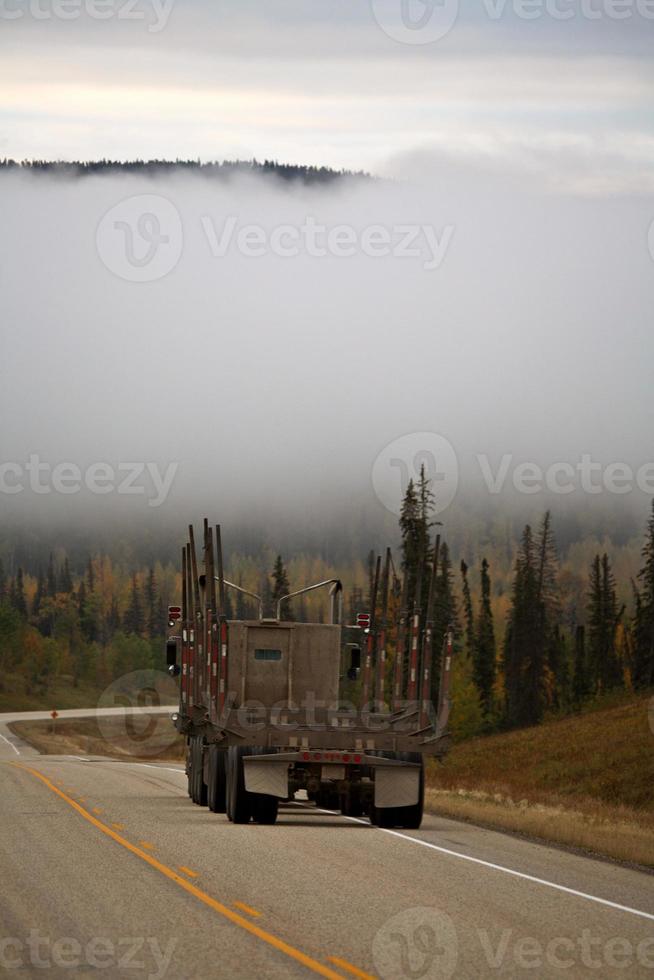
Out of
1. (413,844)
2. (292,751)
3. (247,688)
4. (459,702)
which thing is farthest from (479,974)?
(459,702)

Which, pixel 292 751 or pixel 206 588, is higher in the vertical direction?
pixel 206 588

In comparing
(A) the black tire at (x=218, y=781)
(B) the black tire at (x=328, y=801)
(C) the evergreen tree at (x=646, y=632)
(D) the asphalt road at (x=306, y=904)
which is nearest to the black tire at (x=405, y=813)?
(D) the asphalt road at (x=306, y=904)

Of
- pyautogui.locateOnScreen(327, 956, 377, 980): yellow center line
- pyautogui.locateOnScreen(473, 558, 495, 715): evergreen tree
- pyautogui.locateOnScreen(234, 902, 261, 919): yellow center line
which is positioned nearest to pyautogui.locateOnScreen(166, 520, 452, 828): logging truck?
pyautogui.locateOnScreen(234, 902, 261, 919): yellow center line

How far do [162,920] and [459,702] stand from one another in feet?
353

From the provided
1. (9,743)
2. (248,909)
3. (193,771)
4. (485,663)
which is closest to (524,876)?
(248,909)

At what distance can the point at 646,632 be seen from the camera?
11544 centimetres

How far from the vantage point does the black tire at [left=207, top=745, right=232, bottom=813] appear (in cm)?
2672

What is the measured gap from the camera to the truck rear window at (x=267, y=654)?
2831cm

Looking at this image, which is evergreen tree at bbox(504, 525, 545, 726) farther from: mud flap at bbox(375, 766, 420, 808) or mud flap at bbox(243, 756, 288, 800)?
mud flap at bbox(243, 756, 288, 800)

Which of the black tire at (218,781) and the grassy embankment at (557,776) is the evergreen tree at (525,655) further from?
the black tire at (218,781)

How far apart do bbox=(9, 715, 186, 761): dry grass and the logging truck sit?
4698 centimetres

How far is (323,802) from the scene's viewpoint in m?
29.7

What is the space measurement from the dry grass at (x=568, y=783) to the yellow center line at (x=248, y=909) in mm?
7306

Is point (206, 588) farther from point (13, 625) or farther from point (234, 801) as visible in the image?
point (13, 625)
